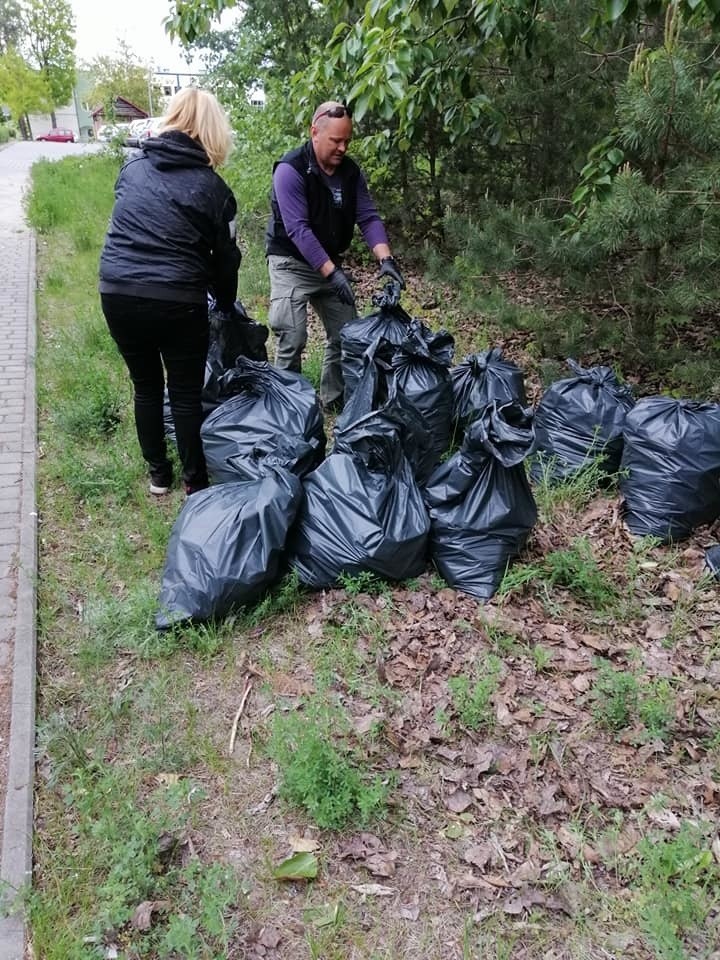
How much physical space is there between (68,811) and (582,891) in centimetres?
151

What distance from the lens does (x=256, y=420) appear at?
3.46 m

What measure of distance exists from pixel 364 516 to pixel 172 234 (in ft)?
4.70

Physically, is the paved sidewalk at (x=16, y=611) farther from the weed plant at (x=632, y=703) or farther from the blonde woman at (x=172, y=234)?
the weed plant at (x=632, y=703)

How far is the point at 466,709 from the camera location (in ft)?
7.70

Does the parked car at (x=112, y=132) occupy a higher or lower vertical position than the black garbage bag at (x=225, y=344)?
higher

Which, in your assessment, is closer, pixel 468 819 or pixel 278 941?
pixel 278 941

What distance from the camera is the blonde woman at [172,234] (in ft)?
9.45

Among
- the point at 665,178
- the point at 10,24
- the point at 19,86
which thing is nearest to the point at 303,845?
the point at 665,178

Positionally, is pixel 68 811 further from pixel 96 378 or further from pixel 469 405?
pixel 96 378

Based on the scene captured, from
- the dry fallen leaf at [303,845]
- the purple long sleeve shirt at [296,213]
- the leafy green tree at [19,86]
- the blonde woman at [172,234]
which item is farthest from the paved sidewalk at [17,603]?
the leafy green tree at [19,86]

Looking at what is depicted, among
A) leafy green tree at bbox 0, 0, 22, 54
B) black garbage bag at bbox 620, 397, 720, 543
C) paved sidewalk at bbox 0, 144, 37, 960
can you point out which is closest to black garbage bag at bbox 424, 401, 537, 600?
black garbage bag at bbox 620, 397, 720, 543

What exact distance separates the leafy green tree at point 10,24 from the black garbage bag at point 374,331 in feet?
190

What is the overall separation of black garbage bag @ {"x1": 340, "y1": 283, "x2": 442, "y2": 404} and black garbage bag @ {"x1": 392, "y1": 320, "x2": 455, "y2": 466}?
8 centimetres

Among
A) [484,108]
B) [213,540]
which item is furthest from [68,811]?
[484,108]
